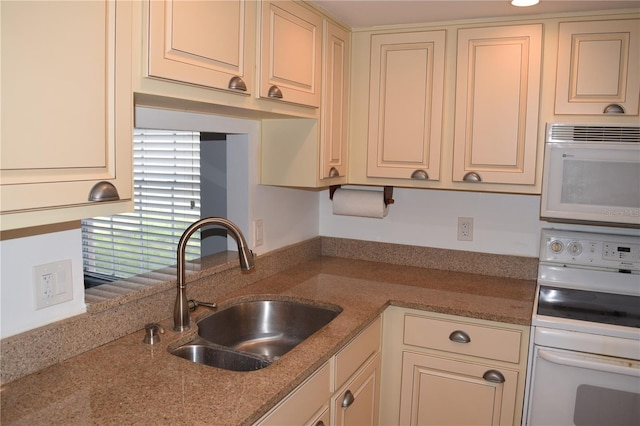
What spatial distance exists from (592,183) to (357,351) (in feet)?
3.85

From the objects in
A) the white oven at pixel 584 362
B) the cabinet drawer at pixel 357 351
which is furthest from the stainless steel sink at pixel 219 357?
the white oven at pixel 584 362

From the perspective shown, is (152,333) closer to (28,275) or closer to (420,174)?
(28,275)

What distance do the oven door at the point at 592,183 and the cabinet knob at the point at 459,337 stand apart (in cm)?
62

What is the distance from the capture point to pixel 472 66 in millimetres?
2191

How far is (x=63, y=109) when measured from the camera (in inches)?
39.1

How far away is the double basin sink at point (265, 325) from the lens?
6.31ft

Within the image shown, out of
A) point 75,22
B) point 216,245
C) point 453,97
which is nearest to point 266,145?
point 216,245

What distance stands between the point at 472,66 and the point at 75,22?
168 centimetres

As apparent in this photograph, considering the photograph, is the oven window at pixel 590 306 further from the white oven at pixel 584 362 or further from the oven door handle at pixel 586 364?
the oven door handle at pixel 586 364

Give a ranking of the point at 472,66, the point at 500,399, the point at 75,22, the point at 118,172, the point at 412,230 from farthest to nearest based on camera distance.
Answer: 1. the point at 412,230
2. the point at 472,66
3. the point at 500,399
4. the point at 118,172
5. the point at 75,22

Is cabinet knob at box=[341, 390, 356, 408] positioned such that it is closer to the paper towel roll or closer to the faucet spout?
the faucet spout

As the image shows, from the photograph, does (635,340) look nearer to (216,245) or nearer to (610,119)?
(610,119)

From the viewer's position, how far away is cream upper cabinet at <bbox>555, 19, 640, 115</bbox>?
77.9 inches

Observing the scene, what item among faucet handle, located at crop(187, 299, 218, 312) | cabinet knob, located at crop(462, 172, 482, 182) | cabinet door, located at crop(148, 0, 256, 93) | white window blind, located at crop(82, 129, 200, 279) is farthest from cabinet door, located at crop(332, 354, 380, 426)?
white window blind, located at crop(82, 129, 200, 279)
